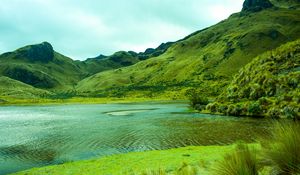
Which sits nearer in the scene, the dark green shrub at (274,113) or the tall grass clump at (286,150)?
the tall grass clump at (286,150)

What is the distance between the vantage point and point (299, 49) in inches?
3573

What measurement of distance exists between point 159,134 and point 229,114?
3405cm

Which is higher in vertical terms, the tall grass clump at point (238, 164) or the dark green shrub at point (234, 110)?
the tall grass clump at point (238, 164)

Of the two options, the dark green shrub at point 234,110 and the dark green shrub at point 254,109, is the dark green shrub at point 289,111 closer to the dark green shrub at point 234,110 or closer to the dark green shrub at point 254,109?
the dark green shrub at point 254,109

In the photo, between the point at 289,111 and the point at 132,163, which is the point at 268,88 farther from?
the point at 132,163

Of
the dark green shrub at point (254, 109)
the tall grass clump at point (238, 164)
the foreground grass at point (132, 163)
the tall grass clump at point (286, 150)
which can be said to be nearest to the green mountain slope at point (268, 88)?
the dark green shrub at point (254, 109)

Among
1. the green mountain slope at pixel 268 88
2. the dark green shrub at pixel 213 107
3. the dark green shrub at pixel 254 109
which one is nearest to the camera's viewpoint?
the green mountain slope at pixel 268 88

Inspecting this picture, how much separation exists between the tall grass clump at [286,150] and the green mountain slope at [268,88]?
182 feet

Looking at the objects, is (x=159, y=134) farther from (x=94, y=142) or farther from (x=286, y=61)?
(x=286, y=61)

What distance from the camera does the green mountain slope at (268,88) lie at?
68125 mm

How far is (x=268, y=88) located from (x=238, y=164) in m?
79.4

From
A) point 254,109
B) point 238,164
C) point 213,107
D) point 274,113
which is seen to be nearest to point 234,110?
point 254,109

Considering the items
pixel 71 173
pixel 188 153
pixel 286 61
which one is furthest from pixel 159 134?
pixel 286 61

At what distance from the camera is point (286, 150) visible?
7.47m
